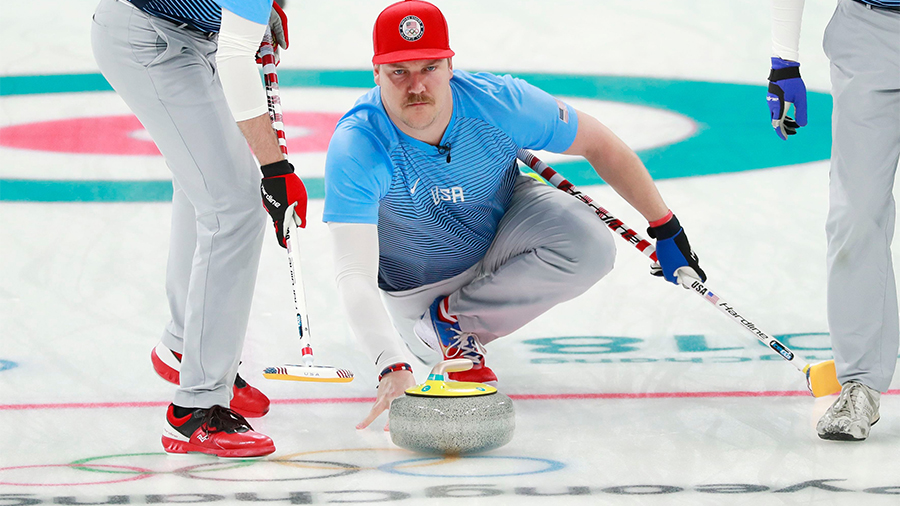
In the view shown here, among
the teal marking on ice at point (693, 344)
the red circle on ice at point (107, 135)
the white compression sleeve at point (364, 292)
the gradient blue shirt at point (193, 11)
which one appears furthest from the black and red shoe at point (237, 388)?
the red circle on ice at point (107, 135)

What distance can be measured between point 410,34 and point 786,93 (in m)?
1.01

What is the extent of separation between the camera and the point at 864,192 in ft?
6.90

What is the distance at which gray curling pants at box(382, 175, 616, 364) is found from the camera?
2627mm

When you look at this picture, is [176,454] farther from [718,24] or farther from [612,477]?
[718,24]

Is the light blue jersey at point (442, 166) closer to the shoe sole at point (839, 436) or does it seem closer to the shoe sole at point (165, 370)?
the shoe sole at point (165, 370)

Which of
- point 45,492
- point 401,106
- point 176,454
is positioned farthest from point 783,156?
point 45,492

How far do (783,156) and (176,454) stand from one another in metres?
3.54

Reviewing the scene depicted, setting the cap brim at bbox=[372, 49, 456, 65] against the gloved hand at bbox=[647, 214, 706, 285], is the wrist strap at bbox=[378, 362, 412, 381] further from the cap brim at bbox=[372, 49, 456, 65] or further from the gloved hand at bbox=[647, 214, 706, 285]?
the gloved hand at bbox=[647, 214, 706, 285]

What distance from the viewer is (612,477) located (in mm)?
1715

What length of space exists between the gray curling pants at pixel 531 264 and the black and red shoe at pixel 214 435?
0.90 metres

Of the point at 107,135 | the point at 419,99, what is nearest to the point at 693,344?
the point at 419,99

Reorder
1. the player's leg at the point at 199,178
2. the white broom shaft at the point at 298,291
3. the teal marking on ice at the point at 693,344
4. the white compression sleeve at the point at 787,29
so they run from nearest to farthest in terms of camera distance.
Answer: the player's leg at the point at 199,178 < the white broom shaft at the point at 298,291 < the white compression sleeve at the point at 787,29 < the teal marking on ice at the point at 693,344

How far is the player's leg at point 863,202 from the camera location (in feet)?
6.88

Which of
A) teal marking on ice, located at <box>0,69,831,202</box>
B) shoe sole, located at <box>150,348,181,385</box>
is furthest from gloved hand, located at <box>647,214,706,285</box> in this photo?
teal marking on ice, located at <box>0,69,831,202</box>
